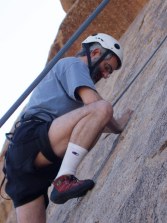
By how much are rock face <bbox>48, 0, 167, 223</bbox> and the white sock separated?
0.24 metres

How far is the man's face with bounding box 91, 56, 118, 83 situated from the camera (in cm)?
470

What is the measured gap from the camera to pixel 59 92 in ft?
14.2

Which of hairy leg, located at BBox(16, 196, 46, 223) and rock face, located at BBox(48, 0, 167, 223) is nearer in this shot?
rock face, located at BBox(48, 0, 167, 223)

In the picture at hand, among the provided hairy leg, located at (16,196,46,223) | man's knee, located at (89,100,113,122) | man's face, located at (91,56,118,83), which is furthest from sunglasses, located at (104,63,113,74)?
hairy leg, located at (16,196,46,223)

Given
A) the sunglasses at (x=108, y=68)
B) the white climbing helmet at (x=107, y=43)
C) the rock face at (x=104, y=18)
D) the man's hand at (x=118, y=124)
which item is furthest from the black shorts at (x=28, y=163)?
the rock face at (x=104, y=18)

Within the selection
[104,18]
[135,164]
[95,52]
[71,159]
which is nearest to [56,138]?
[71,159]

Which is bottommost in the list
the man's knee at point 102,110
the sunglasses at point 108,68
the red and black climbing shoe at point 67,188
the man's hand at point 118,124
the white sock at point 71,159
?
the man's hand at point 118,124

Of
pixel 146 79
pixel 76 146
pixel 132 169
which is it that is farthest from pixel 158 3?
pixel 132 169

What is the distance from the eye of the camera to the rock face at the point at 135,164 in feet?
9.41

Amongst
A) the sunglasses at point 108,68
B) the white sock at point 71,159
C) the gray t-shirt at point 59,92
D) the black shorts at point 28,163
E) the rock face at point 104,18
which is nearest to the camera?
the white sock at point 71,159

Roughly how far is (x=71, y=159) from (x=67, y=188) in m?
0.24

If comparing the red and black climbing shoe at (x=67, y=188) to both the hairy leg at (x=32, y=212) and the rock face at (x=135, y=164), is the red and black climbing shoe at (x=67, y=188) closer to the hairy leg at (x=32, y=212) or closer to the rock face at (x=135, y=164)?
the rock face at (x=135, y=164)

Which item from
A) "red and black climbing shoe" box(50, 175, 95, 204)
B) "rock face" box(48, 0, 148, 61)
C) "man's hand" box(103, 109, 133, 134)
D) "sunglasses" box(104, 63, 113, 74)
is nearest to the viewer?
"red and black climbing shoe" box(50, 175, 95, 204)

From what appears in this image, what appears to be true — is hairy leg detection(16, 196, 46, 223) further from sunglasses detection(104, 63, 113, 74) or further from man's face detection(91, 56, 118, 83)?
sunglasses detection(104, 63, 113, 74)
